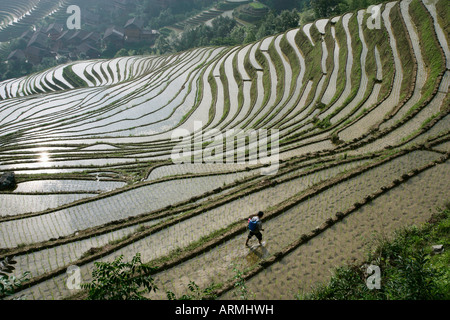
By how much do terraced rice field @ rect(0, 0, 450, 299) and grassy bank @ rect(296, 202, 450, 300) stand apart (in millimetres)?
503

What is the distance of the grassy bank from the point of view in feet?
15.3

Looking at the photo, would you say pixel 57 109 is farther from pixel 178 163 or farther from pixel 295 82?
pixel 295 82

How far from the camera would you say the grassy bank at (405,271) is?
4.65m

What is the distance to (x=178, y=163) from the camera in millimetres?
14172

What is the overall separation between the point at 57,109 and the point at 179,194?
22.4 m

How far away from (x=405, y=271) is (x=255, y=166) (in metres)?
7.69
